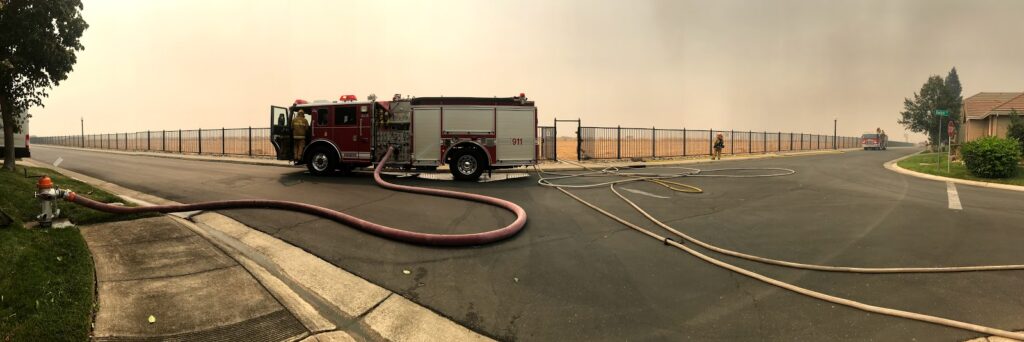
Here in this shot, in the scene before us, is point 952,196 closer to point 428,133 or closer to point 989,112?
point 428,133

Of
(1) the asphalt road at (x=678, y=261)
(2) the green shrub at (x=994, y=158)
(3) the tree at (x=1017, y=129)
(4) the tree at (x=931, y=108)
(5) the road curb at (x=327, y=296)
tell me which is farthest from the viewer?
(4) the tree at (x=931, y=108)

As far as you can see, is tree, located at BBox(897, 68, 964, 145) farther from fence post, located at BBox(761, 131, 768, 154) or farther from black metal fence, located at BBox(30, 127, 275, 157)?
black metal fence, located at BBox(30, 127, 275, 157)

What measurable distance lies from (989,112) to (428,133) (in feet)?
100.0

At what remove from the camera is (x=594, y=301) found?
4078 millimetres

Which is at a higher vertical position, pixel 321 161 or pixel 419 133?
pixel 419 133

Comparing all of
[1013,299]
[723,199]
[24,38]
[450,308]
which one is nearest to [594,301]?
[450,308]

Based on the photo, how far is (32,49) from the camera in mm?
10711

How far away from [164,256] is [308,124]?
29.7ft

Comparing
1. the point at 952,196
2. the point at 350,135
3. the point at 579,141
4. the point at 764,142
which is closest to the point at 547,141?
the point at 579,141

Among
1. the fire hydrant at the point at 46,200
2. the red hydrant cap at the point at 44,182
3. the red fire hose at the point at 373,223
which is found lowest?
the red fire hose at the point at 373,223

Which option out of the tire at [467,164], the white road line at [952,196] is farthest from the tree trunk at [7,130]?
the white road line at [952,196]

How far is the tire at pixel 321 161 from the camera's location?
13.0m

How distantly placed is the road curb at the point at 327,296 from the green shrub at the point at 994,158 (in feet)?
61.2

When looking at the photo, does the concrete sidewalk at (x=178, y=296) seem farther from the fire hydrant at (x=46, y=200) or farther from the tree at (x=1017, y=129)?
the tree at (x=1017, y=129)
